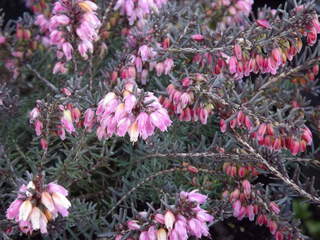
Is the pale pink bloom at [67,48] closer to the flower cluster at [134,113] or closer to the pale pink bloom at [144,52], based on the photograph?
the pale pink bloom at [144,52]

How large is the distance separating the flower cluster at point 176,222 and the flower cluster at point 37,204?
12.0 inches

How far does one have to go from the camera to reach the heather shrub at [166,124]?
178 centimetres

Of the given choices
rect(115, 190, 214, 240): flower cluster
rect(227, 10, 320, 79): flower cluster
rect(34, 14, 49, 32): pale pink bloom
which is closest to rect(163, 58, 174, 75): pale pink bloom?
rect(227, 10, 320, 79): flower cluster

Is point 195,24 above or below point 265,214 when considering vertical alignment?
above

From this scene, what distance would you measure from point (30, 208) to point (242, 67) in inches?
39.6

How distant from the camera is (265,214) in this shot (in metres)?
2.23

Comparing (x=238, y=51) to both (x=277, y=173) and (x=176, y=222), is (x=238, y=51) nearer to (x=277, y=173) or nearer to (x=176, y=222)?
(x=277, y=173)

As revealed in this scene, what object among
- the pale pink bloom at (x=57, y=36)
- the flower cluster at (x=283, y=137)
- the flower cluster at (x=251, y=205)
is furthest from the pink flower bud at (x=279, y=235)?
the pale pink bloom at (x=57, y=36)

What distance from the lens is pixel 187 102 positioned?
2018mm

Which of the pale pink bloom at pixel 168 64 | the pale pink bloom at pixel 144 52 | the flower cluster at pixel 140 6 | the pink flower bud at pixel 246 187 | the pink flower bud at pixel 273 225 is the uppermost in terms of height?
the flower cluster at pixel 140 6

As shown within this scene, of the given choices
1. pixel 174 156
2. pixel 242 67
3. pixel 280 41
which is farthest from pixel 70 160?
pixel 280 41

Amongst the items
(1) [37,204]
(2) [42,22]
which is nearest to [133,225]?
(1) [37,204]

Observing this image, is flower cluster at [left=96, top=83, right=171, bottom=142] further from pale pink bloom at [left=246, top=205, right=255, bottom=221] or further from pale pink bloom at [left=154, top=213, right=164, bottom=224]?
pale pink bloom at [left=246, top=205, right=255, bottom=221]

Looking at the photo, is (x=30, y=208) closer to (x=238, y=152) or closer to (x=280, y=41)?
(x=238, y=152)
